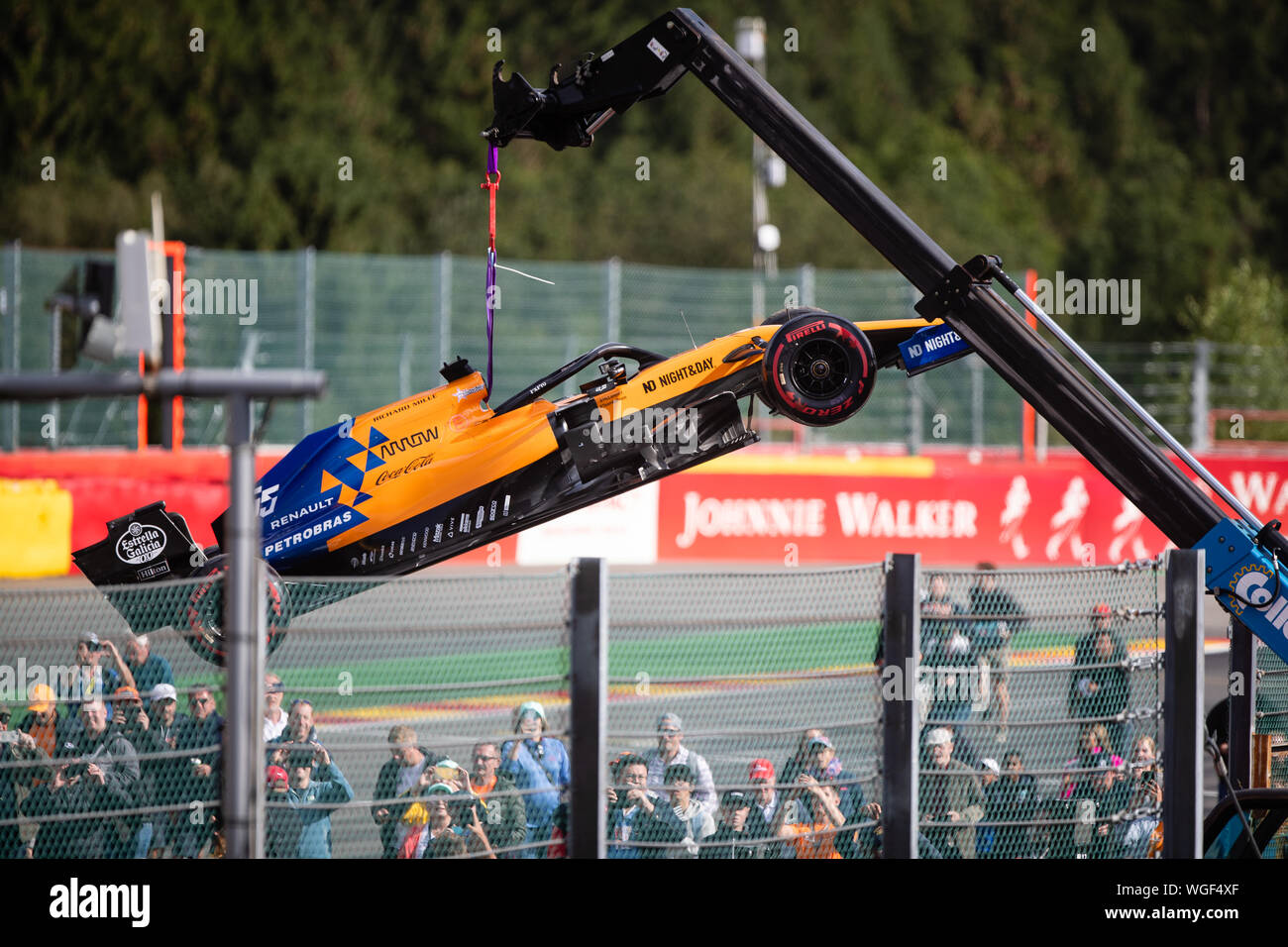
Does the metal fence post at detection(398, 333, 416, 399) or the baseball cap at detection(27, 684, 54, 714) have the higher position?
the metal fence post at detection(398, 333, 416, 399)

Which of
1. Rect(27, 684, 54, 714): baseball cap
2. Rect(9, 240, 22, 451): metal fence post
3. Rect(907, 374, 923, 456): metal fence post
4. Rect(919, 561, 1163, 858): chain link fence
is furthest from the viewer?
Rect(907, 374, 923, 456): metal fence post

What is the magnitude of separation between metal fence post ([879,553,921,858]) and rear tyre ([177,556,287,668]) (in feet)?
6.59

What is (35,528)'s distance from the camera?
1393 cm

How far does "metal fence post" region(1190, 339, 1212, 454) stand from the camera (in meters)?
17.5

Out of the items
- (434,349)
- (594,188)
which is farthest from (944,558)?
(594,188)

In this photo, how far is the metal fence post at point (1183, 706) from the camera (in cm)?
540

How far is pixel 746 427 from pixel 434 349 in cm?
1095

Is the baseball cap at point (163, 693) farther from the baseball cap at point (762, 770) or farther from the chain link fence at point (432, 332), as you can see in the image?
the chain link fence at point (432, 332)

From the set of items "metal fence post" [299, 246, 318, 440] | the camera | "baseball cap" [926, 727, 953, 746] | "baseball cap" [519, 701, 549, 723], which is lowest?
the camera
